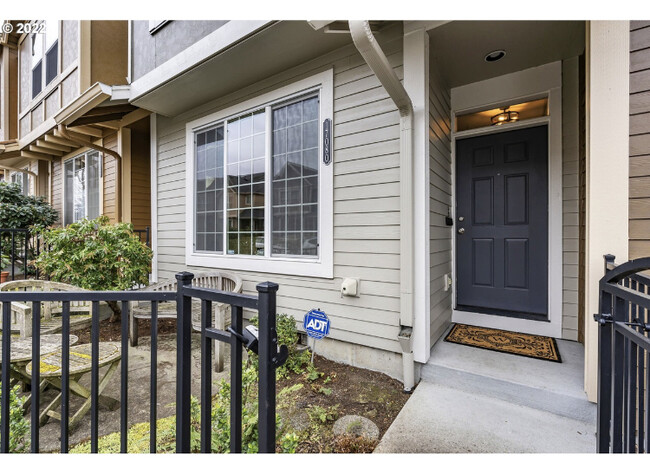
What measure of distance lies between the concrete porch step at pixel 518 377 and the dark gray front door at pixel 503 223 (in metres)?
0.61

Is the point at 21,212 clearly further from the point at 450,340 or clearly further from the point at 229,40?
the point at 450,340

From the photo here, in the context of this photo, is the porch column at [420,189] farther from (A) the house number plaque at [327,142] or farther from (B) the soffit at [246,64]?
(A) the house number plaque at [327,142]

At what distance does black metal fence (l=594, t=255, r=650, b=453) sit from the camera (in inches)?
38.8

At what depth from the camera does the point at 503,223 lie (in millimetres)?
2979

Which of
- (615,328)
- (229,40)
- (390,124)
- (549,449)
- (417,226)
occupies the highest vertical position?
(229,40)

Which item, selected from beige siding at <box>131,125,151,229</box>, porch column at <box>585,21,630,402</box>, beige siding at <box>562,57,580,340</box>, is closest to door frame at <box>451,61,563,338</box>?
beige siding at <box>562,57,580,340</box>

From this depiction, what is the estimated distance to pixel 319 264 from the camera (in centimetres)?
286

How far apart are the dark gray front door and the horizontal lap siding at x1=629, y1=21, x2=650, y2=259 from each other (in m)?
1.06

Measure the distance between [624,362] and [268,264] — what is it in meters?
2.71
